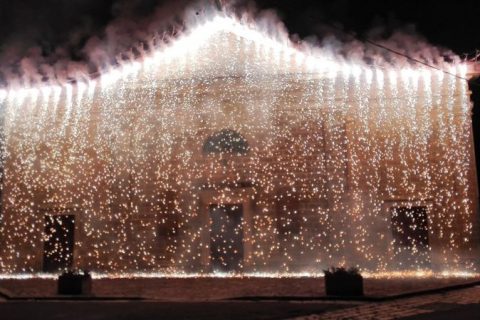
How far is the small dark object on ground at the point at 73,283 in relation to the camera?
11.1 meters

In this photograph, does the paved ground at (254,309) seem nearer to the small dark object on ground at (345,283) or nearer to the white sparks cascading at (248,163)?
the small dark object on ground at (345,283)

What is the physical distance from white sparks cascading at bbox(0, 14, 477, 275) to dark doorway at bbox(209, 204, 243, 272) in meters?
0.15

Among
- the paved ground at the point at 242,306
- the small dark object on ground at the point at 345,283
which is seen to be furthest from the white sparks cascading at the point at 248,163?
the small dark object on ground at the point at 345,283

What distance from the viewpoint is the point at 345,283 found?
10094 mm

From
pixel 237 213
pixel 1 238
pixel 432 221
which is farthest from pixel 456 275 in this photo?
pixel 1 238

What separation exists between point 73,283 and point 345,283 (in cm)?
590

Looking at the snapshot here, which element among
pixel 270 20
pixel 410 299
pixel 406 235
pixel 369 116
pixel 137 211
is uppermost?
pixel 270 20

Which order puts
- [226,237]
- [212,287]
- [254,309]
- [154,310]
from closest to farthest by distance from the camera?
[254,309]
[154,310]
[212,287]
[226,237]

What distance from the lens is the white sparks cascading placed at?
14.1 m

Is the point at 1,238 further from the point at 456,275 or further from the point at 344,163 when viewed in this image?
the point at 456,275

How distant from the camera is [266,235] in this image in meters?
14.2

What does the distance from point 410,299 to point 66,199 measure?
999 cm

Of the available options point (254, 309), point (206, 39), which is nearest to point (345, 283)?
point (254, 309)

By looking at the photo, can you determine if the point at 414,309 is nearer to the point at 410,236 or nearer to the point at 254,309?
the point at 254,309
